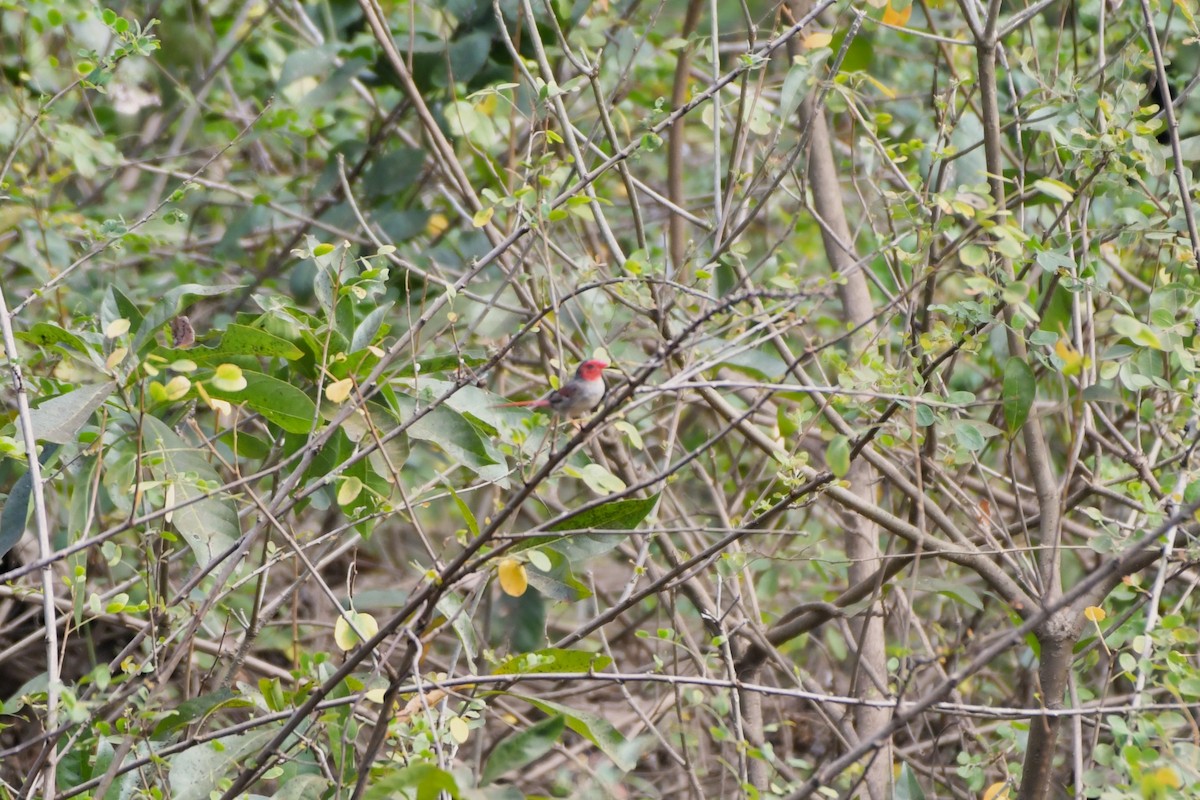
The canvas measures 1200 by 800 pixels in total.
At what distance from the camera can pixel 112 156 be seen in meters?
4.32

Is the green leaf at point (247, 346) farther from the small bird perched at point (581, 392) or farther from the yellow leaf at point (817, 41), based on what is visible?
the yellow leaf at point (817, 41)

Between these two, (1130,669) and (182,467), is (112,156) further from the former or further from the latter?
(1130,669)

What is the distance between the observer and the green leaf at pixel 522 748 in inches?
73.5

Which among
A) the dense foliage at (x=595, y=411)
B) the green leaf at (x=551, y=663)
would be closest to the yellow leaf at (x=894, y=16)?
the dense foliage at (x=595, y=411)

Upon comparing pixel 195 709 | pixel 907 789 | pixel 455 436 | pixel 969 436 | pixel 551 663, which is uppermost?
pixel 455 436

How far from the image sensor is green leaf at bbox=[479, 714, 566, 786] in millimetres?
1867

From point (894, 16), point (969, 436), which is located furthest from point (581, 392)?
point (894, 16)

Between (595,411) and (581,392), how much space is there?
13 cm

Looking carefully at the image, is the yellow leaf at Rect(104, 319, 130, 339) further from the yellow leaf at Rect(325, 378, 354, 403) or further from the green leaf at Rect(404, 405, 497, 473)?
the green leaf at Rect(404, 405, 497, 473)

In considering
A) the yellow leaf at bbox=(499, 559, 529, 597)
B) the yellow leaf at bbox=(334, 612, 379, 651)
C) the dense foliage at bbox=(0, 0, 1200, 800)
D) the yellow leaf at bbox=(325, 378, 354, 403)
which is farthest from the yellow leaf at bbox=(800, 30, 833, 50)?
the yellow leaf at bbox=(334, 612, 379, 651)

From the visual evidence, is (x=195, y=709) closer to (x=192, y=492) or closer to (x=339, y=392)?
(x=192, y=492)

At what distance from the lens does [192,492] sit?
247 centimetres

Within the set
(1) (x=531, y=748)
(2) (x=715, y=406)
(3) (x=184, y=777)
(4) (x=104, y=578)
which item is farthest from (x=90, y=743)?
(4) (x=104, y=578)

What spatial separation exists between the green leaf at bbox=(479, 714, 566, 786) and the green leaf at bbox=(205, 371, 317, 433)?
2.76ft
